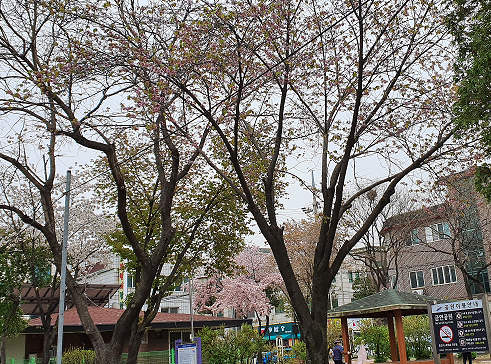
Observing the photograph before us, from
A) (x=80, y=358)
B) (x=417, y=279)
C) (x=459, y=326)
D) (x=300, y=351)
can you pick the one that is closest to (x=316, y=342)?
(x=459, y=326)

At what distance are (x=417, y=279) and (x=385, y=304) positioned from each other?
842 inches

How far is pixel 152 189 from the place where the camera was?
16.5 meters

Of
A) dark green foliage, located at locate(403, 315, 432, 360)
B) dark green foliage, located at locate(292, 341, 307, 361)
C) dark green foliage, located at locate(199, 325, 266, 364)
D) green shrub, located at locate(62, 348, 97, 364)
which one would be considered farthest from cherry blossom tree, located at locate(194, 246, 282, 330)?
green shrub, located at locate(62, 348, 97, 364)

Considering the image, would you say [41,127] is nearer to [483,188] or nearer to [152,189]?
[152,189]

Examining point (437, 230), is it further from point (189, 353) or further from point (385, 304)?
point (189, 353)

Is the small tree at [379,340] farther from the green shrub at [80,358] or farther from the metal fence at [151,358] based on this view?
the green shrub at [80,358]

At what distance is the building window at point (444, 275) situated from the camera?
34.2 meters

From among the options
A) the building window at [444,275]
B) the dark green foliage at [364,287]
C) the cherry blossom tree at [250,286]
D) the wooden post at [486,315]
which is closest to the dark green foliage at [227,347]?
the wooden post at [486,315]

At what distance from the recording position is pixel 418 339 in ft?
74.5

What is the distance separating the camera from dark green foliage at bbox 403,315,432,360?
22.3 m

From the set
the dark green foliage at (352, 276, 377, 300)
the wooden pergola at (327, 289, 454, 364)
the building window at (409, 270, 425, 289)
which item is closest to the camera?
the wooden pergola at (327, 289, 454, 364)

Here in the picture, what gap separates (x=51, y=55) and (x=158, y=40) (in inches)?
148

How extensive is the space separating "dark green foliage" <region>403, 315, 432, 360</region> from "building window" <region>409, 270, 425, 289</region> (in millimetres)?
13920

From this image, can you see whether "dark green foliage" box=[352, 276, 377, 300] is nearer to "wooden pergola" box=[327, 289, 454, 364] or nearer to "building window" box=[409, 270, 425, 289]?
"building window" box=[409, 270, 425, 289]
